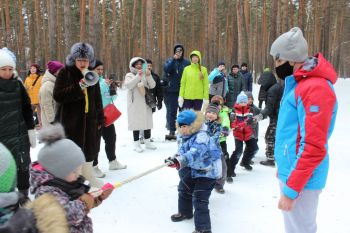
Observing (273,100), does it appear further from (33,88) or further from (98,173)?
(33,88)

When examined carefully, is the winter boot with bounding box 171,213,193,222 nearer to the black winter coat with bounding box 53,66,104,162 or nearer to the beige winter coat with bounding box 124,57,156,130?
the black winter coat with bounding box 53,66,104,162

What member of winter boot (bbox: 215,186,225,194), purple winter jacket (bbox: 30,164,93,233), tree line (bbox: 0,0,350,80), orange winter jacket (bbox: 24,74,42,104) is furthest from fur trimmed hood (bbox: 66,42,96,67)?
tree line (bbox: 0,0,350,80)

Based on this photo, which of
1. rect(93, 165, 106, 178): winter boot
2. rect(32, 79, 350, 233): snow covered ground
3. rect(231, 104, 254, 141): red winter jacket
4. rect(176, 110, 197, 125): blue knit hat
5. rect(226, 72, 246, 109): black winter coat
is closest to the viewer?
rect(176, 110, 197, 125): blue knit hat

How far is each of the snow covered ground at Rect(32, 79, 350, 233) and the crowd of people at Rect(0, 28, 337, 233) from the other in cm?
24

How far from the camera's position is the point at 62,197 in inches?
81.0

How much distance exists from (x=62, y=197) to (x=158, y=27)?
28.8 metres

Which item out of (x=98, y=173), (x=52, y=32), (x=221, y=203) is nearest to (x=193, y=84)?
(x=98, y=173)

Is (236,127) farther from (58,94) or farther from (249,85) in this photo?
(249,85)

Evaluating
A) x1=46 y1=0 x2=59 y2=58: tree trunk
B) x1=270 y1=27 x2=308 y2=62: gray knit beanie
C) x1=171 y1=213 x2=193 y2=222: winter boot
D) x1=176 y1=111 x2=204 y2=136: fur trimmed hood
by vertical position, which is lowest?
x1=171 y1=213 x2=193 y2=222: winter boot

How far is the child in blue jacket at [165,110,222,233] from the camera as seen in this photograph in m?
3.45

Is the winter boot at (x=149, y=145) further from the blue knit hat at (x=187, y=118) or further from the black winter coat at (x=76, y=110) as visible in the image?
the blue knit hat at (x=187, y=118)

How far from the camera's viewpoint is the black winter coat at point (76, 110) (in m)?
3.94

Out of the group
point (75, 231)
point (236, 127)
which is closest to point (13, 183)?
point (75, 231)

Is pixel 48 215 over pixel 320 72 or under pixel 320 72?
under
